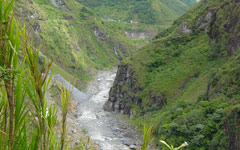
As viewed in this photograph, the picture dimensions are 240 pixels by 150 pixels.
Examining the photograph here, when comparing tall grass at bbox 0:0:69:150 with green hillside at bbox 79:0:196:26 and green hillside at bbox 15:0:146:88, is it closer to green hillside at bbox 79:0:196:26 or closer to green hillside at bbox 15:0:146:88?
green hillside at bbox 15:0:146:88

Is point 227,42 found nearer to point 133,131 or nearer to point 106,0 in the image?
point 133,131

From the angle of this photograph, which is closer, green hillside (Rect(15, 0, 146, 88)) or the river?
the river

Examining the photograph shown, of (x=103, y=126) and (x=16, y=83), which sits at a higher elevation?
(x=16, y=83)

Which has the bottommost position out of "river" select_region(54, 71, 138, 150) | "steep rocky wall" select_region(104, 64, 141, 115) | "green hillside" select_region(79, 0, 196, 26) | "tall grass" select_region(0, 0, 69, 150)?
"river" select_region(54, 71, 138, 150)

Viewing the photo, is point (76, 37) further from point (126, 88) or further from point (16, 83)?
point (16, 83)

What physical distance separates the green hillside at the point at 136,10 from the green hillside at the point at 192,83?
6866 centimetres

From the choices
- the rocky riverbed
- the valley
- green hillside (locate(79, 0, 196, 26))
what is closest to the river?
the rocky riverbed

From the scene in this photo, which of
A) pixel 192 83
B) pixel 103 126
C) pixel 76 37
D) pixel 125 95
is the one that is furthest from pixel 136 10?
pixel 103 126

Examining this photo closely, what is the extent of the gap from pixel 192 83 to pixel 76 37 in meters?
47.7

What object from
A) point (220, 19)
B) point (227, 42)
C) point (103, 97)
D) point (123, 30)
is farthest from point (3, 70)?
point (123, 30)

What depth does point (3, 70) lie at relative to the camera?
1.73 m

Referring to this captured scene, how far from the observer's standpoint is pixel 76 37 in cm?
7081

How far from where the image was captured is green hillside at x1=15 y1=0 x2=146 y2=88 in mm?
55156

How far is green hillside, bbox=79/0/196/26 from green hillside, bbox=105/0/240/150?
68.7 metres
